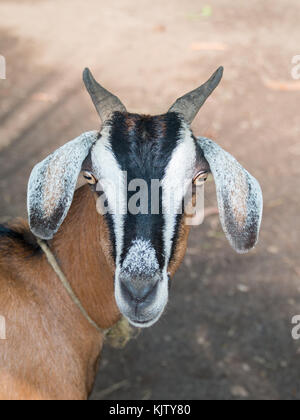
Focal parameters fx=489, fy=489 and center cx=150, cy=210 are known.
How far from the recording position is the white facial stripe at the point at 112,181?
2.53m

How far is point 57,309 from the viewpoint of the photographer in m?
3.05

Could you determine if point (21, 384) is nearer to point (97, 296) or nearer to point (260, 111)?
point (97, 296)

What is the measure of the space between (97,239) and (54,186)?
0.46 meters

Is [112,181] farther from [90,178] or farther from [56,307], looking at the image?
[56,307]

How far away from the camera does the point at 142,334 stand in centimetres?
468

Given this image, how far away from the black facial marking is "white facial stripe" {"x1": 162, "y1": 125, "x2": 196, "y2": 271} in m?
0.03

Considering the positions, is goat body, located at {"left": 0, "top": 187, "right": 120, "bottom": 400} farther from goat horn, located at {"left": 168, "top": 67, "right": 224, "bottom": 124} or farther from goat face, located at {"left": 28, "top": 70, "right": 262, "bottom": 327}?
goat horn, located at {"left": 168, "top": 67, "right": 224, "bottom": 124}

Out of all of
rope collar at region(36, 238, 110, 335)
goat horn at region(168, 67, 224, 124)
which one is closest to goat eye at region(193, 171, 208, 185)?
goat horn at region(168, 67, 224, 124)

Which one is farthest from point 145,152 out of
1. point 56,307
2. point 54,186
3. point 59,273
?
point 56,307

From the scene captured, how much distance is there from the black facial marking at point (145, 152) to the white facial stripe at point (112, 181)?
0.03 metres

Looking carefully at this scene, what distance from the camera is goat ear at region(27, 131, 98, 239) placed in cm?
261

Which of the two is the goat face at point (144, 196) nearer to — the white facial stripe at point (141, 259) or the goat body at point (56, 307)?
the white facial stripe at point (141, 259)

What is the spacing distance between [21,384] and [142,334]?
2.02 meters
